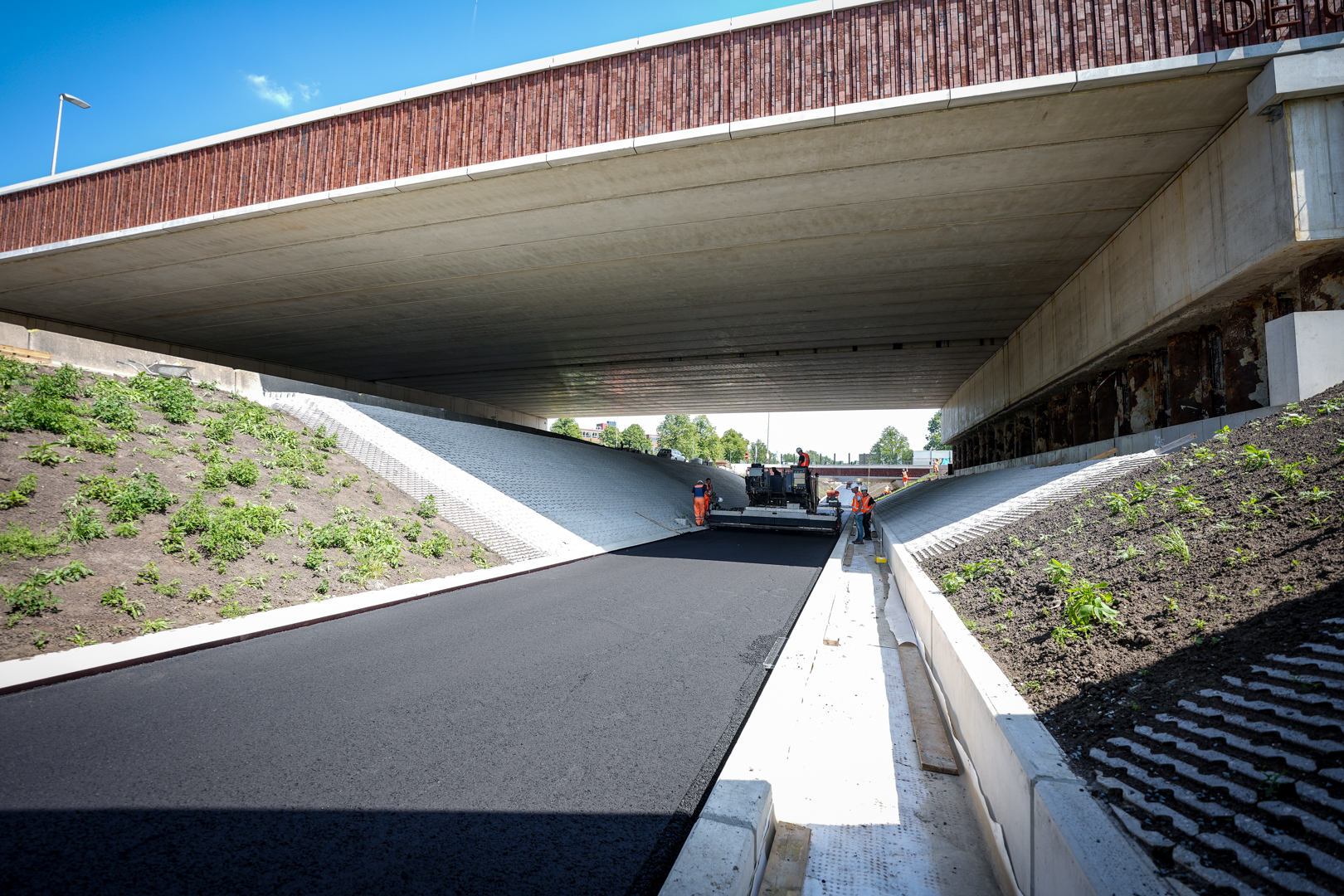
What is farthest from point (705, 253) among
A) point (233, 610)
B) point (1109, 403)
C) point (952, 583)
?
point (233, 610)

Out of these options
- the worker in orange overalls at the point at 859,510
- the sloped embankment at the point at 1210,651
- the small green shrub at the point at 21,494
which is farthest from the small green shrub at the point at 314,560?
the worker in orange overalls at the point at 859,510

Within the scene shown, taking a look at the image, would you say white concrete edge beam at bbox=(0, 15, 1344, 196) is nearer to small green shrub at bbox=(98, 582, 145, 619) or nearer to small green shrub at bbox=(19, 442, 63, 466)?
small green shrub at bbox=(19, 442, 63, 466)

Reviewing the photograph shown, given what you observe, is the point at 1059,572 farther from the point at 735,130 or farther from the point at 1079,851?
the point at 735,130

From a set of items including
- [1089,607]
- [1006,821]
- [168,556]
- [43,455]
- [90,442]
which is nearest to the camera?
[1006,821]

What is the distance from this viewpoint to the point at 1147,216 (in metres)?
12.1

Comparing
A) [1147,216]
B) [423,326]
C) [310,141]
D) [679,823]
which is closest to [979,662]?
[679,823]

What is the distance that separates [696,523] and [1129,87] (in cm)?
1624

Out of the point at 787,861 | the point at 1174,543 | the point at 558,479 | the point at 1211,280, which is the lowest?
the point at 787,861

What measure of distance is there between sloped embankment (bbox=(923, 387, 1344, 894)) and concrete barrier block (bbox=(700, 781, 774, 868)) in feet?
5.29

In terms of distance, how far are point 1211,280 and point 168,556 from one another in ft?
54.5

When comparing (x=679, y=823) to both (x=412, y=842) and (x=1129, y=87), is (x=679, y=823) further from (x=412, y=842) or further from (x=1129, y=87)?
(x=1129, y=87)

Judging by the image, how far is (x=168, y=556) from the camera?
731 centimetres

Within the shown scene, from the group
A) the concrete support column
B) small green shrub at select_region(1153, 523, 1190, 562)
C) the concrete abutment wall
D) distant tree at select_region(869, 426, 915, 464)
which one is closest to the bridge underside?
the concrete abutment wall

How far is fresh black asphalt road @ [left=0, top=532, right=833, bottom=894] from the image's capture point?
269cm
